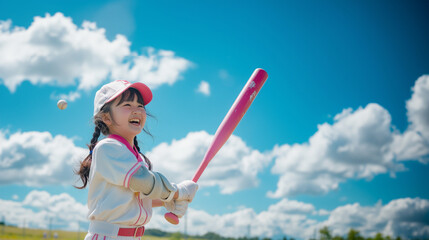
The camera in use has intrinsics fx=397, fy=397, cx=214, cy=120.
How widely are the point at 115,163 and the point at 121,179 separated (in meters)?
0.16

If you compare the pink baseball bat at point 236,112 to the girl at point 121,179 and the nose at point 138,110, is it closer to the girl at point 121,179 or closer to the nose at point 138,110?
the girl at point 121,179

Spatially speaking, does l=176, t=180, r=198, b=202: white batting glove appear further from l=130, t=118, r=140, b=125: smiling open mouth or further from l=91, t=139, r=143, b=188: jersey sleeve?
l=130, t=118, r=140, b=125: smiling open mouth

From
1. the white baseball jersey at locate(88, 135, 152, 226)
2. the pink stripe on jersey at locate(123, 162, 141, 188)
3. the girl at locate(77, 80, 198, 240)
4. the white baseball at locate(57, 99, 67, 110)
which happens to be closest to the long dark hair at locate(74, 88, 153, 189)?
the girl at locate(77, 80, 198, 240)

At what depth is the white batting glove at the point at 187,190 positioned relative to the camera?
3.79 meters

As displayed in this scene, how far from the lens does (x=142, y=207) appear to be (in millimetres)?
3582

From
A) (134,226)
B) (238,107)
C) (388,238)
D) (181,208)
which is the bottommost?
(134,226)

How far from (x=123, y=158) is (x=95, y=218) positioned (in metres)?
0.59

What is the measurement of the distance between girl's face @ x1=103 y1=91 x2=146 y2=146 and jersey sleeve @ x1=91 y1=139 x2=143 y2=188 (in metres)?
0.24

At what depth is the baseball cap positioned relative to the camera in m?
3.77

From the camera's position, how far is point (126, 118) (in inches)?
148

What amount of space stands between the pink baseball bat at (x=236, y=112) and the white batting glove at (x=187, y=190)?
566mm

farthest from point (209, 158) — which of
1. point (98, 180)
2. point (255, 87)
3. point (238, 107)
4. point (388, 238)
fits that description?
point (388, 238)

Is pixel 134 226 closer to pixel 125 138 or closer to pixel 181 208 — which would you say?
pixel 181 208

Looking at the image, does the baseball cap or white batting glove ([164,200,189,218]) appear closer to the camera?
the baseball cap
